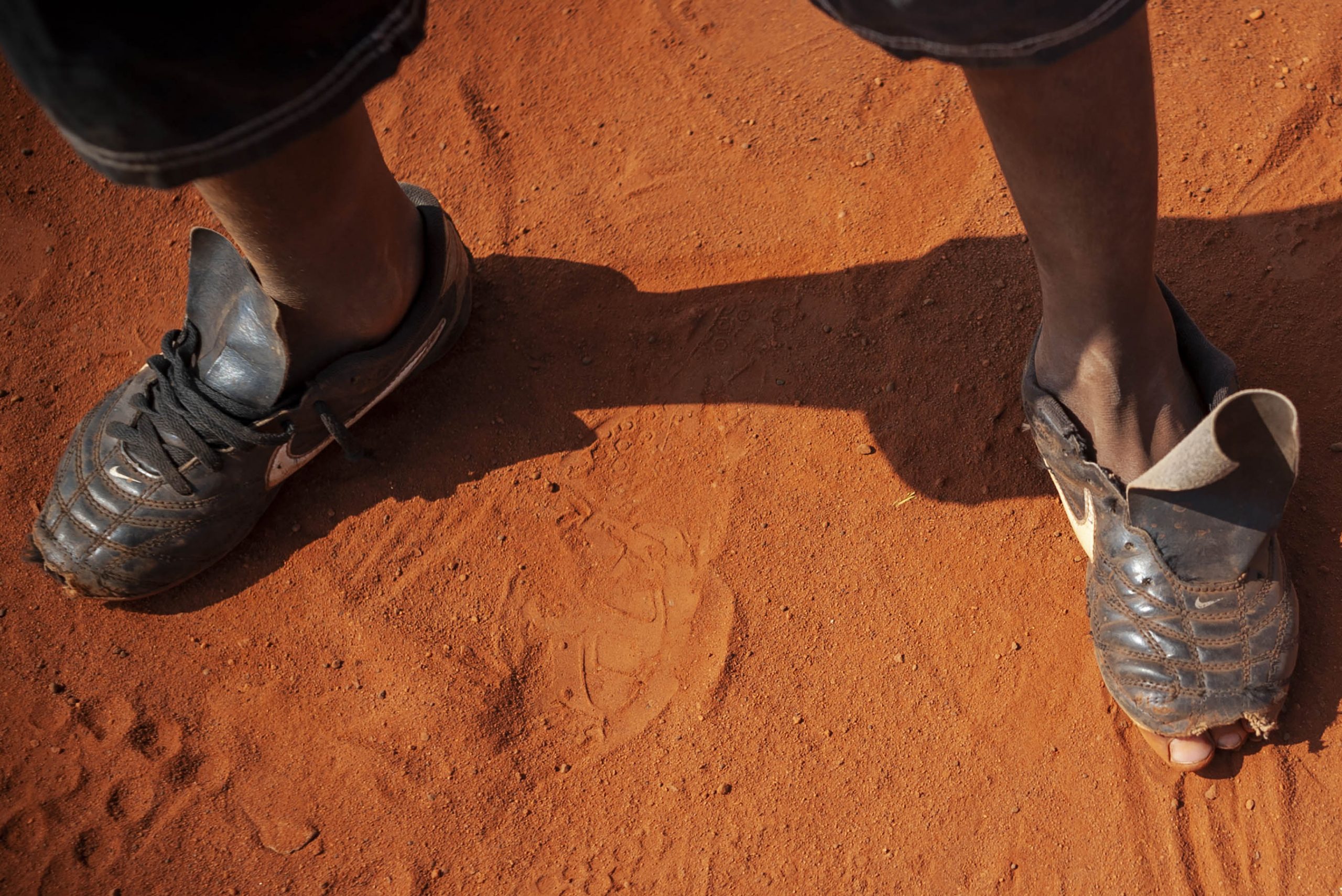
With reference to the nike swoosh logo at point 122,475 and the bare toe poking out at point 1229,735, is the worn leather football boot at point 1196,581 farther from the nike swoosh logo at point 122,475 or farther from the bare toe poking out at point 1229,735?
Answer: the nike swoosh logo at point 122,475

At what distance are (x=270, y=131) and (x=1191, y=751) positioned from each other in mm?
1962

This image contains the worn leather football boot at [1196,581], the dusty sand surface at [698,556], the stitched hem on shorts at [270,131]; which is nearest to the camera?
the stitched hem on shorts at [270,131]

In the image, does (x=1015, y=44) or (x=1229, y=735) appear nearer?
(x=1015, y=44)

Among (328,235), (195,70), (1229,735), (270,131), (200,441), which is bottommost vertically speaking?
(1229,735)

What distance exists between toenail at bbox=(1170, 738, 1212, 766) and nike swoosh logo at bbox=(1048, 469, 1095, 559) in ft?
1.28

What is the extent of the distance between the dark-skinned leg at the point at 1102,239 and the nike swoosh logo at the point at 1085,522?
0.09 meters

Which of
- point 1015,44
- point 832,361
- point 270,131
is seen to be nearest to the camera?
point 1015,44

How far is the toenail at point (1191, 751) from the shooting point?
1766 millimetres

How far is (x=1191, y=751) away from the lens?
1768mm

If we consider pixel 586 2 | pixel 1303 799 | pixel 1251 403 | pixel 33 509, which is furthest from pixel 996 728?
pixel 586 2

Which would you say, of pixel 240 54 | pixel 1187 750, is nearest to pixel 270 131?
pixel 240 54

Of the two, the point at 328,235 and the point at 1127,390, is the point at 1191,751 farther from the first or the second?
the point at 328,235

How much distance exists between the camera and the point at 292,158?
5.59 feet

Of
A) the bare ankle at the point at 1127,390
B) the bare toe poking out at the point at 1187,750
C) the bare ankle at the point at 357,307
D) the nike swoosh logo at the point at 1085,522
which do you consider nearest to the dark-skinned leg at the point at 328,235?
the bare ankle at the point at 357,307
